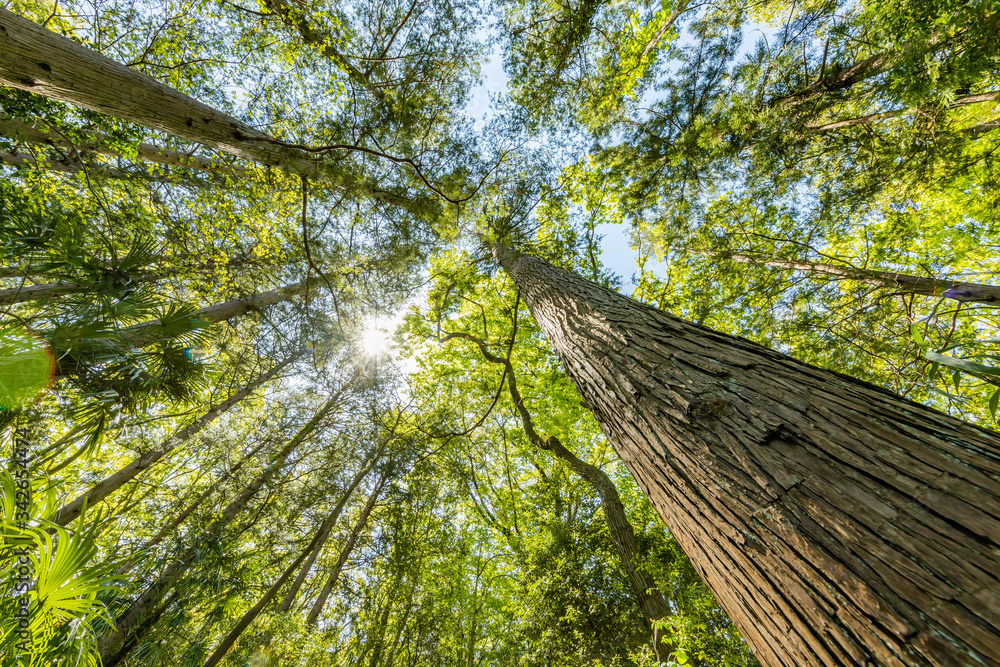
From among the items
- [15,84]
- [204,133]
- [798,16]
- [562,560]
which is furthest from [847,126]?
[15,84]

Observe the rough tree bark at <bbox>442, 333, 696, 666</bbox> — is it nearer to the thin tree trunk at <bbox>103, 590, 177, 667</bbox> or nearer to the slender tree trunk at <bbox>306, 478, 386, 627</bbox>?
the slender tree trunk at <bbox>306, 478, 386, 627</bbox>

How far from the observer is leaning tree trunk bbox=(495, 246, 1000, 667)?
0.58 meters

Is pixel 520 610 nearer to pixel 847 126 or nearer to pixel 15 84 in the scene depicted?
pixel 15 84

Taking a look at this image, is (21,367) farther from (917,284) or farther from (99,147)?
(917,284)

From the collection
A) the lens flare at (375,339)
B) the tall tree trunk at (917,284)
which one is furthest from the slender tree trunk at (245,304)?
the tall tree trunk at (917,284)

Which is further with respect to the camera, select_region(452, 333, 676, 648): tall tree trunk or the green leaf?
select_region(452, 333, 676, 648): tall tree trunk

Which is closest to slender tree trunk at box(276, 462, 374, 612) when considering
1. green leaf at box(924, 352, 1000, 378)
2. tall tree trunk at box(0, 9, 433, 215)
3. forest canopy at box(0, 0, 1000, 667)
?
forest canopy at box(0, 0, 1000, 667)

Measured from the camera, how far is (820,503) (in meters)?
0.78

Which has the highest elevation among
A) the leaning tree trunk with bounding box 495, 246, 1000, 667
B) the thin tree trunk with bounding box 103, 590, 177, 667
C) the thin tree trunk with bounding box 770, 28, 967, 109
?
the thin tree trunk with bounding box 770, 28, 967, 109

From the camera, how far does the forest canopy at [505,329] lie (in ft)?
3.03

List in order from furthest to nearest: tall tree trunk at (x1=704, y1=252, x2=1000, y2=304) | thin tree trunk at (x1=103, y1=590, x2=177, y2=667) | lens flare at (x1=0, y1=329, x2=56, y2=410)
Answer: thin tree trunk at (x1=103, y1=590, x2=177, y2=667), tall tree trunk at (x1=704, y1=252, x2=1000, y2=304), lens flare at (x1=0, y1=329, x2=56, y2=410)

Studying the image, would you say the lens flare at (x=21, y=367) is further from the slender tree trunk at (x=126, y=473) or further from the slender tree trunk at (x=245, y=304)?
the slender tree trunk at (x=126, y=473)

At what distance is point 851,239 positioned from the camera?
17.1 feet

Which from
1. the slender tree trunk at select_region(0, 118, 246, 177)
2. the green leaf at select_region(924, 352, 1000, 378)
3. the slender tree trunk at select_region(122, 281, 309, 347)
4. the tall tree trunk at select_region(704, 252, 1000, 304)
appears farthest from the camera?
the slender tree trunk at select_region(122, 281, 309, 347)
